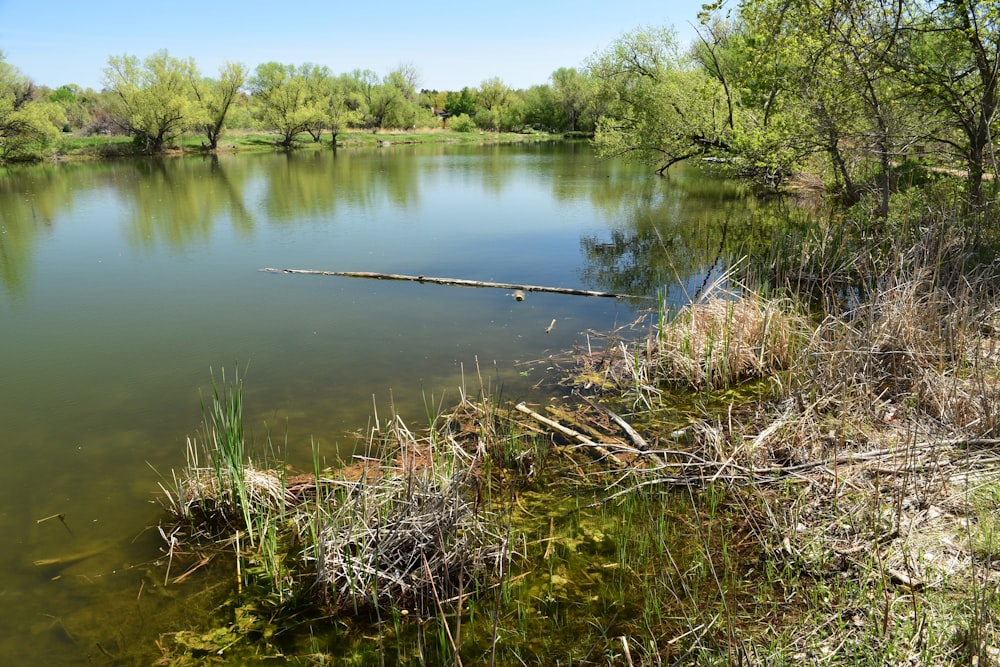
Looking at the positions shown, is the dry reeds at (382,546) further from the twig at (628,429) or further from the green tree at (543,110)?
the green tree at (543,110)

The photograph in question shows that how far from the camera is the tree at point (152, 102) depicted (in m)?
44.8

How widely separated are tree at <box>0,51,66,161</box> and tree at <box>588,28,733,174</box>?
3315 cm

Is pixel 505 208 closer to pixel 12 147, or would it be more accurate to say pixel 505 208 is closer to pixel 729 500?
pixel 729 500

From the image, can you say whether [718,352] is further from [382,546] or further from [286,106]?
[286,106]

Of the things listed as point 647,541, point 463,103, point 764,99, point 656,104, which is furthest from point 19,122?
point 463,103

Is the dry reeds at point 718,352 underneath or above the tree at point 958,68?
underneath

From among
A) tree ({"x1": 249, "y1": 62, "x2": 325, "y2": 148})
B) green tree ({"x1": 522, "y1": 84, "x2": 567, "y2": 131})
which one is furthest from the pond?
green tree ({"x1": 522, "y1": 84, "x2": 567, "y2": 131})

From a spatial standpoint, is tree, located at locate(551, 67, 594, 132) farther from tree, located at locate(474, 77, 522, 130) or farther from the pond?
the pond

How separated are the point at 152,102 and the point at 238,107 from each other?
17633mm

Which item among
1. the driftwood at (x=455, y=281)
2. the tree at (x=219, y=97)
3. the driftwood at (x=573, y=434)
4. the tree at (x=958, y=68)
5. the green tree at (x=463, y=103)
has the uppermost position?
the green tree at (x=463, y=103)

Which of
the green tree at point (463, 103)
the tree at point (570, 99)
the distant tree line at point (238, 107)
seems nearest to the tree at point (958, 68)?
the distant tree line at point (238, 107)

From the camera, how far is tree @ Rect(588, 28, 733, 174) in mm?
23328

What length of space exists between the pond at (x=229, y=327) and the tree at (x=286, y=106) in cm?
3550

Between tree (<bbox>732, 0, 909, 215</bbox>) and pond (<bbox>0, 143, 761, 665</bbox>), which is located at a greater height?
tree (<bbox>732, 0, 909, 215</bbox>)
